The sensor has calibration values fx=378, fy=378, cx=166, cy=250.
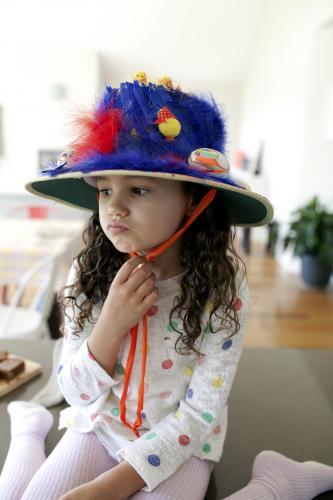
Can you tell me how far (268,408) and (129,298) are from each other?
589mm

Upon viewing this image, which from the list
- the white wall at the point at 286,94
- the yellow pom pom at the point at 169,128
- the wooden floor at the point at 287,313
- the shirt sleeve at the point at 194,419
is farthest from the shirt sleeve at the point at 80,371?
the white wall at the point at 286,94

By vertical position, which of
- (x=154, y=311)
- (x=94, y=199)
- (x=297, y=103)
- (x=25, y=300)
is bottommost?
(x=25, y=300)

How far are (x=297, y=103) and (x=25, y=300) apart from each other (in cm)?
323

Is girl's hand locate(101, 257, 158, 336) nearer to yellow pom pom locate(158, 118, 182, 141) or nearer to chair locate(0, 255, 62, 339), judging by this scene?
yellow pom pom locate(158, 118, 182, 141)

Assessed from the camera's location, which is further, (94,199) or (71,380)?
(94,199)

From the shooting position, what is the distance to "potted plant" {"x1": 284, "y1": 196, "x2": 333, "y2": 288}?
321 centimetres

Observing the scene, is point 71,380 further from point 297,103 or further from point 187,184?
point 297,103

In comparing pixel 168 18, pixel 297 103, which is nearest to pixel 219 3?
pixel 168 18

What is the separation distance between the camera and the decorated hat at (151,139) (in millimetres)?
564

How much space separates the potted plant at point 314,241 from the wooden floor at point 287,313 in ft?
0.51

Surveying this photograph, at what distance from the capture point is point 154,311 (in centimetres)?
75

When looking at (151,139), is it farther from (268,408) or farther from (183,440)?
(268,408)

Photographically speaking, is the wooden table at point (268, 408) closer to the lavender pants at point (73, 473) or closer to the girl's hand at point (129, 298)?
the lavender pants at point (73, 473)

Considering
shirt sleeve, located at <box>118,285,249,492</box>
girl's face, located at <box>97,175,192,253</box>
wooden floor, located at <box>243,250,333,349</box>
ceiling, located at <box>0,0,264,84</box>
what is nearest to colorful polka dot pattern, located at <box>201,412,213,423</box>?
shirt sleeve, located at <box>118,285,249,492</box>
